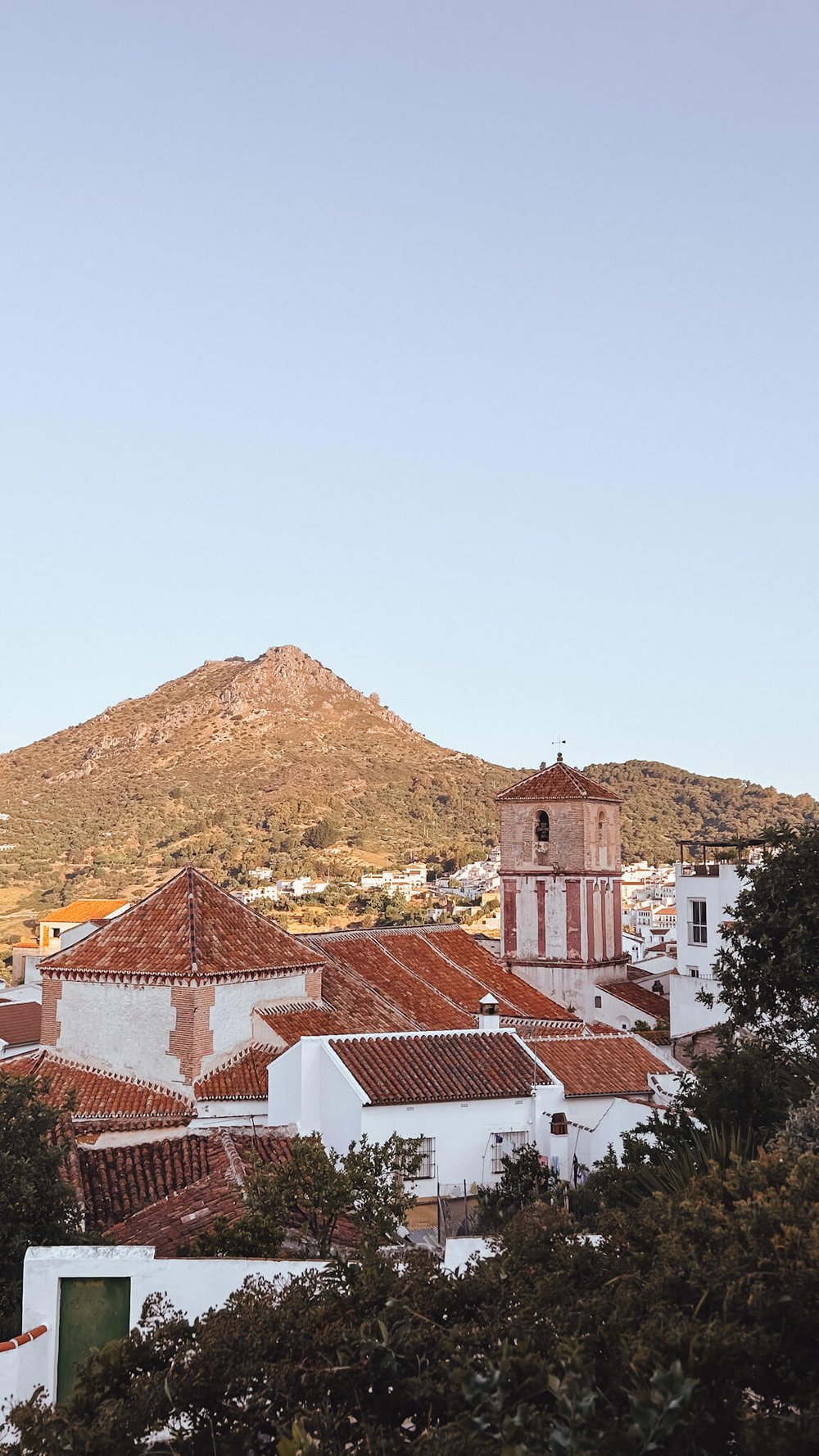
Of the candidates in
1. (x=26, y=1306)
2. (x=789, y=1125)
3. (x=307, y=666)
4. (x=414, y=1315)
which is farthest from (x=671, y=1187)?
(x=307, y=666)

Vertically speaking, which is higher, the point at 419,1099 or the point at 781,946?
the point at 781,946

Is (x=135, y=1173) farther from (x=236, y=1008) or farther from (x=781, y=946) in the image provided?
(x=781, y=946)

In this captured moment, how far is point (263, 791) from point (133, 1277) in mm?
91328

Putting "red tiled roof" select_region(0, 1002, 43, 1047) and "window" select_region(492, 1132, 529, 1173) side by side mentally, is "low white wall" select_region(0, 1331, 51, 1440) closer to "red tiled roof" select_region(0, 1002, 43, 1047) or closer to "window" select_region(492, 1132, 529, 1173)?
"window" select_region(492, 1132, 529, 1173)

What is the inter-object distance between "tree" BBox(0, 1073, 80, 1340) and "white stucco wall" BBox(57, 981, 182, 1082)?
20.2 ft

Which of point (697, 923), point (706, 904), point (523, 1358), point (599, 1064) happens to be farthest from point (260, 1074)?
point (697, 923)

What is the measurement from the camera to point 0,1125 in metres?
12.4

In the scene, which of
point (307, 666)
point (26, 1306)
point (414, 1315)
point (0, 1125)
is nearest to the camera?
point (414, 1315)

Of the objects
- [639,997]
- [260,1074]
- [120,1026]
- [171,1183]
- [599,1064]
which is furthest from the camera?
[639,997]

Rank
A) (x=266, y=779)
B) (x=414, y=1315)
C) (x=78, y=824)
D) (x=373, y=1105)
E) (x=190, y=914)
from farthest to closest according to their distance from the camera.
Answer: (x=266, y=779) → (x=78, y=824) → (x=190, y=914) → (x=373, y=1105) → (x=414, y=1315)

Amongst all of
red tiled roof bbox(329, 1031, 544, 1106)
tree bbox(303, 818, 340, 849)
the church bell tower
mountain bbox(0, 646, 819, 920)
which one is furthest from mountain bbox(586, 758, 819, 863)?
red tiled roof bbox(329, 1031, 544, 1106)

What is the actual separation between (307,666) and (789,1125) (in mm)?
111903

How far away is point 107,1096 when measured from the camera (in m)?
18.9

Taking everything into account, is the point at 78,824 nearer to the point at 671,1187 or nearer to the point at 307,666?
the point at 307,666
